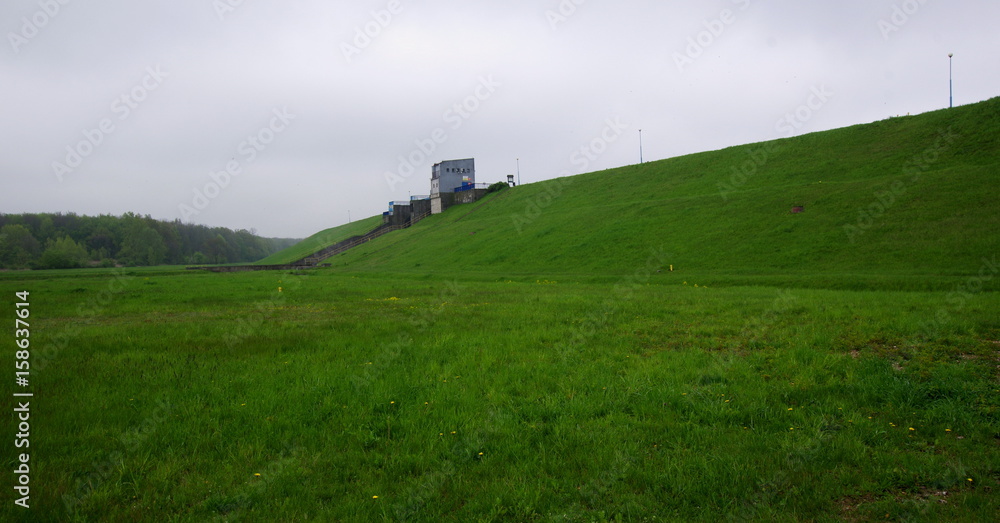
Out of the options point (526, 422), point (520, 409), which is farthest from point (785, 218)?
point (526, 422)

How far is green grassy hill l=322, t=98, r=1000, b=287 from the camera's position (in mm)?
30031

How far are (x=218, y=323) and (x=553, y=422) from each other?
44.2 ft

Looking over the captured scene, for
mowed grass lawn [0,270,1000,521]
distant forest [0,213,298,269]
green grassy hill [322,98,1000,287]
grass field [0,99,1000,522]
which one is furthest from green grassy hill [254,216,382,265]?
mowed grass lawn [0,270,1000,521]

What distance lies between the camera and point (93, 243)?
385ft

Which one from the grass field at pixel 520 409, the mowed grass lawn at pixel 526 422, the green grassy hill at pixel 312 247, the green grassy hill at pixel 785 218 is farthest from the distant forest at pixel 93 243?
the mowed grass lawn at pixel 526 422

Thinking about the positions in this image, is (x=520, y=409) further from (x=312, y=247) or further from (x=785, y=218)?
(x=312, y=247)

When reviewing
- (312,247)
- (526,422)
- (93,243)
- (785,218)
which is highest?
(93,243)

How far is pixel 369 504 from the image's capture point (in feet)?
18.0

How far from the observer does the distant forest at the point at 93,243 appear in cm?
8850

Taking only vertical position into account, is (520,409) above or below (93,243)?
below

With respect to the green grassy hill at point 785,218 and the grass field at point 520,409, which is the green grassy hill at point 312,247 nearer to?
the green grassy hill at point 785,218

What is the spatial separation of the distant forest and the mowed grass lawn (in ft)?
341

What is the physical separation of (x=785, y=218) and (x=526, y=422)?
132 ft

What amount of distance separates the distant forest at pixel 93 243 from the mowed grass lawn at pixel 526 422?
104015mm
